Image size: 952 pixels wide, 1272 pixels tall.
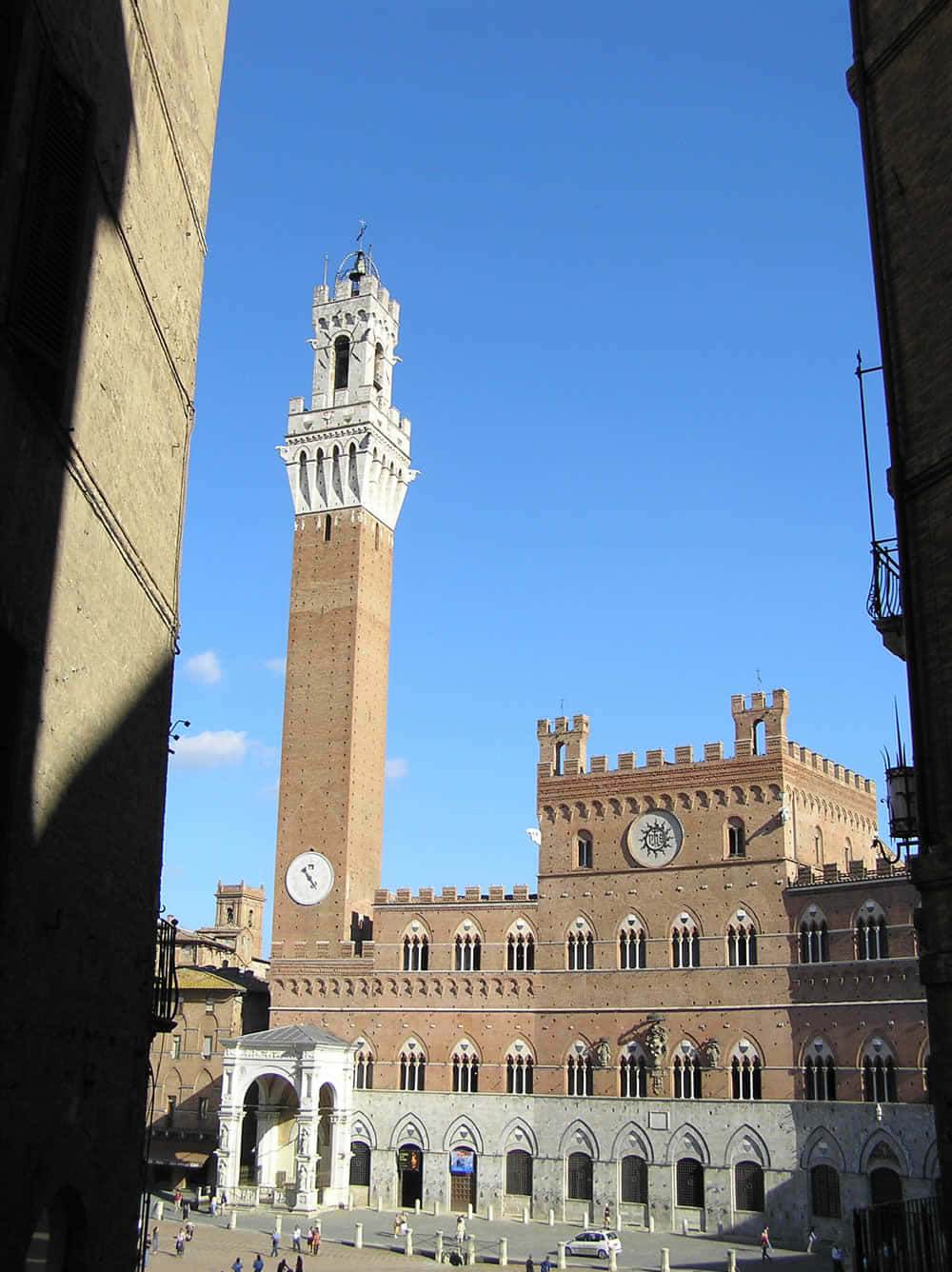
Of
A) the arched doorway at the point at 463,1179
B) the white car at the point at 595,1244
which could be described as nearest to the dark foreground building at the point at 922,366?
the white car at the point at 595,1244

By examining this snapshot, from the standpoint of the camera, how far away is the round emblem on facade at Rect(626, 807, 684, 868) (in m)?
43.3

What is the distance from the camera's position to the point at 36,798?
695cm

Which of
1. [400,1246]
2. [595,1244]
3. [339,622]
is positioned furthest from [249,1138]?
[339,622]

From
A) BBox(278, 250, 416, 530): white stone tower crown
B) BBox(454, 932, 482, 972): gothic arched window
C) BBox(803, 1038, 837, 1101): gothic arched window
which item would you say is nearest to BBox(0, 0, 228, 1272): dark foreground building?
BBox(803, 1038, 837, 1101): gothic arched window

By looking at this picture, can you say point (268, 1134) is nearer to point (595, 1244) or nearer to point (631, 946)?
point (631, 946)

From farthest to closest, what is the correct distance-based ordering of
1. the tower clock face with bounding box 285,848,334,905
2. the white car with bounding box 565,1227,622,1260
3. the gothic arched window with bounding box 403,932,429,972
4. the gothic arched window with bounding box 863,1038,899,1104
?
the tower clock face with bounding box 285,848,334,905, the gothic arched window with bounding box 403,932,429,972, the gothic arched window with bounding box 863,1038,899,1104, the white car with bounding box 565,1227,622,1260

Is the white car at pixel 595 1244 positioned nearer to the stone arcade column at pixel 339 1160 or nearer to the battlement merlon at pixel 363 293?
the stone arcade column at pixel 339 1160

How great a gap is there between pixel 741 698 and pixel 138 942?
119 ft

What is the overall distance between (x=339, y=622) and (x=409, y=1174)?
1996 centimetres

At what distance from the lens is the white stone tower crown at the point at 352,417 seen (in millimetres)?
53188

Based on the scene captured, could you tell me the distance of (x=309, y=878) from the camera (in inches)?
1898

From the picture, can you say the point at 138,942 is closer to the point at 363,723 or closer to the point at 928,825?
the point at 928,825

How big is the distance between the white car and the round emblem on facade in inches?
473

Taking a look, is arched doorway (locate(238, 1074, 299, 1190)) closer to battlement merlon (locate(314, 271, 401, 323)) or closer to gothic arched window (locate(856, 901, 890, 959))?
gothic arched window (locate(856, 901, 890, 959))
